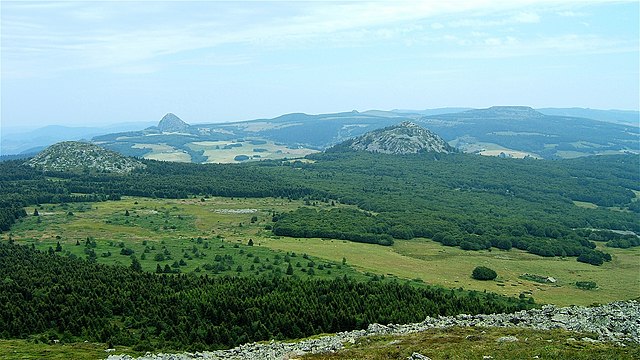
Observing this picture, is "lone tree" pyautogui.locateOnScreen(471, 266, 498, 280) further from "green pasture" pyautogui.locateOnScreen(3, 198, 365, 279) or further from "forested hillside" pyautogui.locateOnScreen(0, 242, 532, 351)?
"forested hillside" pyautogui.locateOnScreen(0, 242, 532, 351)

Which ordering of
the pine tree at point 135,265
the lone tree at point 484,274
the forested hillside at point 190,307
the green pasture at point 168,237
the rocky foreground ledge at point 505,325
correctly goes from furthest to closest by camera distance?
the lone tree at point 484,274, the green pasture at point 168,237, the pine tree at point 135,265, the forested hillside at point 190,307, the rocky foreground ledge at point 505,325

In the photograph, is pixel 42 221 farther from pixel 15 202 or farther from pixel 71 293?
pixel 71 293

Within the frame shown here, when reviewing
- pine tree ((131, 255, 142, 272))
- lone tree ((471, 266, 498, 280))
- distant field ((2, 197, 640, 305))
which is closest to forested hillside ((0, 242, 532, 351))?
pine tree ((131, 255, 142, 272))

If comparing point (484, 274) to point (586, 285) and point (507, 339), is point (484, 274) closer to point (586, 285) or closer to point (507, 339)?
point (586, 285)

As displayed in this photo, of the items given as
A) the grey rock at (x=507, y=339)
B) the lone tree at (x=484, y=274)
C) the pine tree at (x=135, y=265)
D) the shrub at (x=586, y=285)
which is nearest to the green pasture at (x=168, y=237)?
the pine tree at (x=135, y=265)

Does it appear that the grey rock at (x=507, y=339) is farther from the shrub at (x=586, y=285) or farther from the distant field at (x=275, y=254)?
the shrub at (x=586, y=285)

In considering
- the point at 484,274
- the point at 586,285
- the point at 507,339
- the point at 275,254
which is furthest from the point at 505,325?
the point at 275,254
